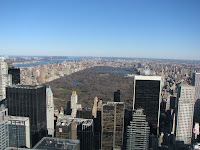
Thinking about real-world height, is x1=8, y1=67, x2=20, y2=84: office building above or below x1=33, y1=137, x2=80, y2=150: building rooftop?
above

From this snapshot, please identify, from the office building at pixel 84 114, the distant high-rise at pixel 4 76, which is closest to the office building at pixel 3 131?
the distant high-rise at pixel 4 76

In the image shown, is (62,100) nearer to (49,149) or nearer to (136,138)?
(136,138)

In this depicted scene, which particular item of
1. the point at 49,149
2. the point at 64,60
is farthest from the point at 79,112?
the point at 64,60

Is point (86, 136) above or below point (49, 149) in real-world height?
below

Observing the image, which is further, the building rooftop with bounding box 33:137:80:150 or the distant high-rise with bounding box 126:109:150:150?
the distant high-rise with bounding box 126:109:150:150

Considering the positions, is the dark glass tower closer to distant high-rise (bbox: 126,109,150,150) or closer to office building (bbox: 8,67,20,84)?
office building (bbox: 8,67,20,84)

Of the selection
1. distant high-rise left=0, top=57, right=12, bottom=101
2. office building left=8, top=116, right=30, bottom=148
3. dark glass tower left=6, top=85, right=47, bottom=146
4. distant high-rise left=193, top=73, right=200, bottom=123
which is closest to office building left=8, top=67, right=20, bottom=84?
distant high-rise left=0, top=57, right=12, bottom=101

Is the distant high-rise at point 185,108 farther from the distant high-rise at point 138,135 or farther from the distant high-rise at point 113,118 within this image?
the distant high-rise at point 138,135
